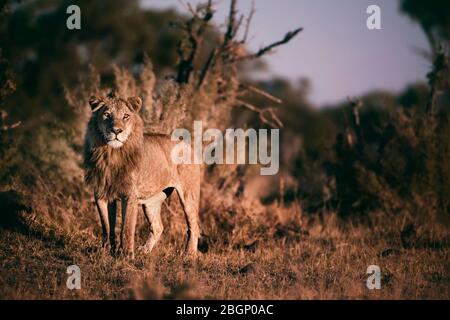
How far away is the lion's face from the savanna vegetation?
1.38m

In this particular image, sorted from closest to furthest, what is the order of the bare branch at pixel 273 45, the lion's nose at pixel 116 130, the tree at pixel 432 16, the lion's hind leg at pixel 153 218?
the lion's nose at pixel 116 130 → the lion's hind leg at pixel 153 218 → the bare branch at pixel 273 45 → the tree at pixel 432 16

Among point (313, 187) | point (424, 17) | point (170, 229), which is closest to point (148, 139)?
point (170, 229)

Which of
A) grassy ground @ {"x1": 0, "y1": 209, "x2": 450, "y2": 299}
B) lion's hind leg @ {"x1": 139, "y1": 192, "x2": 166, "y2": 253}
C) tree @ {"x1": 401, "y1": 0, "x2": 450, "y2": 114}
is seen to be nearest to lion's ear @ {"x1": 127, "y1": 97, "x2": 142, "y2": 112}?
lion's hind leg @ {"x1": 139, "y1": 192, "x2": 166, "y2": 253}

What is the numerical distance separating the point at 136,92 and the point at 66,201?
2.66 m

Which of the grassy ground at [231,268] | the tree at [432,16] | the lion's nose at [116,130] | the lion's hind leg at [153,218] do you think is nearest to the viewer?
the grassy ground at [231,268]

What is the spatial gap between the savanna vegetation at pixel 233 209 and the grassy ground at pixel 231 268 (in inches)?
1.1

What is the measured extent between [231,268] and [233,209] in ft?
9.40

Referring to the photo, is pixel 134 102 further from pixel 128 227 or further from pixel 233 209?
pixel 233 209

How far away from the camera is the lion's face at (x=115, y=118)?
7312mm

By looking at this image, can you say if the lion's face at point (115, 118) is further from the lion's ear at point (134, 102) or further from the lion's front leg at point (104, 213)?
the lion's front leg at point (104, 213)

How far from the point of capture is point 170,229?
980 cm

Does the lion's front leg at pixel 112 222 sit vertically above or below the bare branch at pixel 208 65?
below

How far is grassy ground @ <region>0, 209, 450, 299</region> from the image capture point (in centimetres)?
616

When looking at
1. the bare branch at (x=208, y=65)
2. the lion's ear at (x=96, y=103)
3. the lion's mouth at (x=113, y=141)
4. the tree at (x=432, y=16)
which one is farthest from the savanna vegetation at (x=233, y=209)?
the tree at (x=432, y=16)
